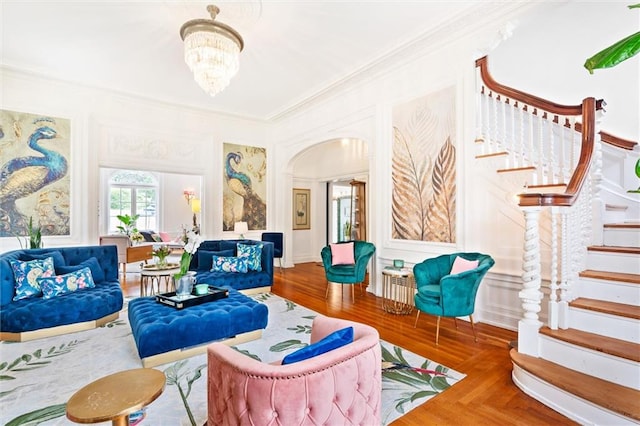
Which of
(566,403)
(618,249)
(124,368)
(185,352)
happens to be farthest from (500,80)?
(124,368)

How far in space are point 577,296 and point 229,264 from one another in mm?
4385

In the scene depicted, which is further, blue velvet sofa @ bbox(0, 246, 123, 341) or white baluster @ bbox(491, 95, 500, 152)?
white baluster @ bbox(491, 95, 500, 152)

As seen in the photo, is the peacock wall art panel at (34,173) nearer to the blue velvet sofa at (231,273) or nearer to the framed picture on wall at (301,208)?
the blue velvet sofa at (231,273)

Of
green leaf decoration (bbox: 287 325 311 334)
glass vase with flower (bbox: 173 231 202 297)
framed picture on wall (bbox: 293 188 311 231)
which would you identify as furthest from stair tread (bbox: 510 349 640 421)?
framed picture on wall (bbox: 293 188 311 231)

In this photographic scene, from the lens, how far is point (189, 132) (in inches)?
270

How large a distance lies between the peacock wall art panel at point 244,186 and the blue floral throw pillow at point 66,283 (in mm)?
3376

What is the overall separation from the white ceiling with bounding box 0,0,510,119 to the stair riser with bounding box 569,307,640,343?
3426 millimetres

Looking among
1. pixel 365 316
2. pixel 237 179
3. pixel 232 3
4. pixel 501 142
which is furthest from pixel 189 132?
pixel 501 142

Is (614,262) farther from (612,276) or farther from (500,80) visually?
(500,80)

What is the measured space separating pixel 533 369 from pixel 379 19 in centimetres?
400

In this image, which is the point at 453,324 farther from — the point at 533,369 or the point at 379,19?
the point at 379,19

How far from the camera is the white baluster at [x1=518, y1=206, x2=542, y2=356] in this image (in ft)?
8.18

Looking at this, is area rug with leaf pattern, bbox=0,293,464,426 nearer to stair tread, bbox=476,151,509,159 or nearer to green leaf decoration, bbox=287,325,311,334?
green leaf decoration, bbox=287,325,311,334

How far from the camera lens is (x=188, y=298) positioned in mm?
3260
